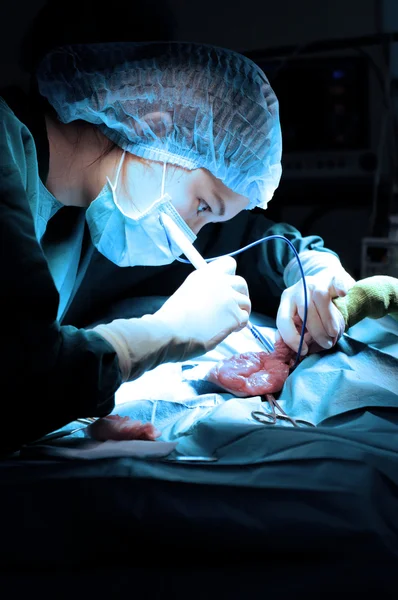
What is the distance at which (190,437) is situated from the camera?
1.34m

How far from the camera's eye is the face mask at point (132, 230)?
5.28ft

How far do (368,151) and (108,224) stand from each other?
801 millimetres

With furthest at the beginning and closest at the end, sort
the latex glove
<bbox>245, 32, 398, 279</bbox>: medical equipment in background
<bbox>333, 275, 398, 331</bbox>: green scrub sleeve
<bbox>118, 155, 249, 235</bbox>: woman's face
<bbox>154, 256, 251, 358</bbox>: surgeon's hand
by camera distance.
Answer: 1. <bbox>333, 275, 398, 331</bbox>: green scrub sleeve
2. <bbox>245, 32, 398, 279</bbox>: medical equipment in background
3. <bbox>118, 155, 249, 235</bbox>: woman's face
4. <bbox>154, 256, 251, 358</bbox>: surgeon's hand
5. the latex glove

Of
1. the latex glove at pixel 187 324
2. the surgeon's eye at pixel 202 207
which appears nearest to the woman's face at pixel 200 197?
the surgeon's eye at pixel 202 207

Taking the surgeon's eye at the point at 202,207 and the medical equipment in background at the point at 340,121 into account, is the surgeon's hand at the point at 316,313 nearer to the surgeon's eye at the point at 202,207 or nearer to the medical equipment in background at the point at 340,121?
the medical equipment in background at the point at 340,121

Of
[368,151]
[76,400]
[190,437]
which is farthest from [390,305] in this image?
[76,400]

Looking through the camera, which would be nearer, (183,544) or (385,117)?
(183,544)

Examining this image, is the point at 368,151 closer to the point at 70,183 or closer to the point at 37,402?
the point at 70,183

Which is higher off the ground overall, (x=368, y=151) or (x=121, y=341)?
(x=368, y=151)

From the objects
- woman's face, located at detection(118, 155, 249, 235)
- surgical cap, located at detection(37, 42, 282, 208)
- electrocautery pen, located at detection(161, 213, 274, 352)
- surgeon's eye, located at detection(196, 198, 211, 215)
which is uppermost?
surgical cap, located at detection(37, 42, 282, 208)

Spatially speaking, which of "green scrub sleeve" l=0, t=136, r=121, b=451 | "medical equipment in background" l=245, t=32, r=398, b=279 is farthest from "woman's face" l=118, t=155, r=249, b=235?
"green scrub sleeve" l=0, t=136, r=121, b=451

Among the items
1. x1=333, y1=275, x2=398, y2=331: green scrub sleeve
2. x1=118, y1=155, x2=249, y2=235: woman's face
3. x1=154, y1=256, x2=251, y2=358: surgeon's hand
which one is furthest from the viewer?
x1=333, y1=275, x2=398, y2=331: green scrub sleeve

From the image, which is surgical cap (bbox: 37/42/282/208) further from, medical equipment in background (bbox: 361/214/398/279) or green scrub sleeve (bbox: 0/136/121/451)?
medical equipment in background (bbox: 361/214/398/279)

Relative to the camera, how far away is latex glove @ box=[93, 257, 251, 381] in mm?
1253
